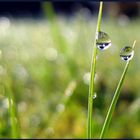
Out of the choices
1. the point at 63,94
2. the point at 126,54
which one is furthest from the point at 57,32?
the point at 126,54

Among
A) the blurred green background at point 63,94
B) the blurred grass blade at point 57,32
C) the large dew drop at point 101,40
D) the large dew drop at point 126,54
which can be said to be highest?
the large dew drop at point 101,40

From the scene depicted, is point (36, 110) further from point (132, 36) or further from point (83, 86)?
point (132, 36)

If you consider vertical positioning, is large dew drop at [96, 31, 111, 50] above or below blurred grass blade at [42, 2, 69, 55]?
above

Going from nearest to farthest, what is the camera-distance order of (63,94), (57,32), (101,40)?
(101,40), (63,94), (57,32)

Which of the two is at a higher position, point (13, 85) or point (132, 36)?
point (13, 85)

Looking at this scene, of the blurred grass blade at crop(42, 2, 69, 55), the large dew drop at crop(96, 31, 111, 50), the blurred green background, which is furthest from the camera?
the blurred grass blade at crop(42, 2, 69, 55)

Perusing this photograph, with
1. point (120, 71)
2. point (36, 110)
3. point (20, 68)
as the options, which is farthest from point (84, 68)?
point (36, 110)

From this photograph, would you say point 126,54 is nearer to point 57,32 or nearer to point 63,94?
point 63,94

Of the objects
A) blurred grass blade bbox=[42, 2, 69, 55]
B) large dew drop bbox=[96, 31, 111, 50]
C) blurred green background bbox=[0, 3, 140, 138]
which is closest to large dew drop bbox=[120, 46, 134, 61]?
large dew drop bbox=[96, 31, 111, 50]

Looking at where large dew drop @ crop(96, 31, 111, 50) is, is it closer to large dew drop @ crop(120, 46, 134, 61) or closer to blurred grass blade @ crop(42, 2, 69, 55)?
large dew drop @ crop(120, 46, 134, 61)

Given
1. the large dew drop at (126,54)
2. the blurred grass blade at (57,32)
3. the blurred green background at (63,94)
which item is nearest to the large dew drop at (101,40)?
the large dew drop at (126,54)

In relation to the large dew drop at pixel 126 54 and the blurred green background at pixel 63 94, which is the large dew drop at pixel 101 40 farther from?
the blurred green background at pixel 63 94
